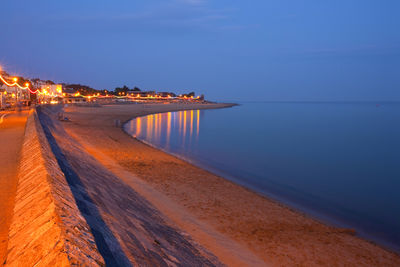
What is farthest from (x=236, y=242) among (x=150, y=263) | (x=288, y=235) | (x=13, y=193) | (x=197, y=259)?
(x=13, y=193)

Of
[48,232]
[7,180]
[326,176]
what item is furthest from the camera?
[326,176]

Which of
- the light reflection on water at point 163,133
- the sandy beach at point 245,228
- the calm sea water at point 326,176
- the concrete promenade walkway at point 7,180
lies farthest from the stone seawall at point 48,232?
the light reflection on water at point 163,133

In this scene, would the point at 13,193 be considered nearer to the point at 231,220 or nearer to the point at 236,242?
the point at 236,242

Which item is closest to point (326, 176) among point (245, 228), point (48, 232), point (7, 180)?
point (245, 228)

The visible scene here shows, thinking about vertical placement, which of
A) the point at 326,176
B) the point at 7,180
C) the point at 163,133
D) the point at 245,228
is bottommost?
the point at 326,176

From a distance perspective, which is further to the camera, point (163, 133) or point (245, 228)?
point (163, 133)

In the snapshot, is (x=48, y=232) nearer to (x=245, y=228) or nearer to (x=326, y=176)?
(x=245, y=228)

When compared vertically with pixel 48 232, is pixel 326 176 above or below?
below

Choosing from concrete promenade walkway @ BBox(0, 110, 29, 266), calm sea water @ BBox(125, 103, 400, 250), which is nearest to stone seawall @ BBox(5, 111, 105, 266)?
concrete promenade walkway @ BBox(0, 110, 29, 266)

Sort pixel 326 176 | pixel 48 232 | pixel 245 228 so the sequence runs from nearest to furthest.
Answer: pixel 48 232 < pixel 245 228 < pixel 326 176

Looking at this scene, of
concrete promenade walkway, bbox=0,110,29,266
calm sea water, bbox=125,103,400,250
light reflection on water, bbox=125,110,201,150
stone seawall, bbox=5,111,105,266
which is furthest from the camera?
light reflection on water, bbox=125,110,201,150

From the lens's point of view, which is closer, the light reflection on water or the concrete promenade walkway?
the concrete promenade walkway

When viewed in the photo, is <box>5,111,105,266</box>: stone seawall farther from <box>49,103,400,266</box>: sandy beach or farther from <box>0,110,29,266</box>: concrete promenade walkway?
<box>49,103,400,266</box>: sandy beach

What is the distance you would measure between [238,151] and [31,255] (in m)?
27.3
